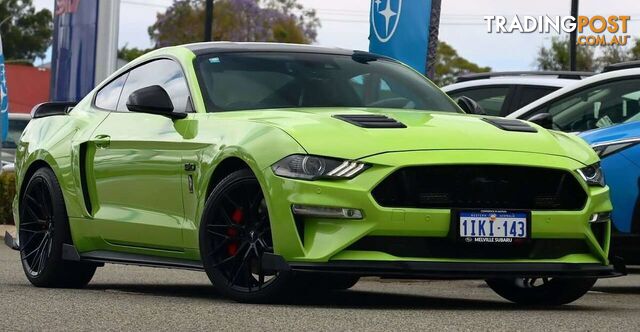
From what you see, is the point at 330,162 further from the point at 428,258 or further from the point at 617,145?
the point at 617,145

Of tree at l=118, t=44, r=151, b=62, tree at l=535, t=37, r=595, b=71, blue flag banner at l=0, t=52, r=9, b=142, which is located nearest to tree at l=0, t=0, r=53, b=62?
tree at l=118, t=44, r=151, b=62

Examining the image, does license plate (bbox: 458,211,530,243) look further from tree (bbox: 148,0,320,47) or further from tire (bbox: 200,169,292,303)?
tree (bbox: 148,0,320,47)

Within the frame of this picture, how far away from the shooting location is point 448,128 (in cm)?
827

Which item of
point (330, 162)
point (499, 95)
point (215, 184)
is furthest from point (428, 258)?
point (499, 95)

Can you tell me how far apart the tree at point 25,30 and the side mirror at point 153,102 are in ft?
363

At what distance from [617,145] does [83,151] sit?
11.0ft

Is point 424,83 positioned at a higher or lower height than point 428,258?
higher

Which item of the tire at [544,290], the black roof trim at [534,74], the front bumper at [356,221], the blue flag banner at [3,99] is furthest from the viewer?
the blue flag banner at [3,99]

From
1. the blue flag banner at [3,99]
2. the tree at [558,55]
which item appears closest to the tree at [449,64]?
the tree at [558,55]

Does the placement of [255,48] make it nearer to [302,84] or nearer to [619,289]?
[302,84]

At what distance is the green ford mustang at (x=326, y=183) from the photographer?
7.82 meters

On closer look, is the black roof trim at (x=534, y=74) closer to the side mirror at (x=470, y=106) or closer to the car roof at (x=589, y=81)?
the car roof at (x=589, y=81)

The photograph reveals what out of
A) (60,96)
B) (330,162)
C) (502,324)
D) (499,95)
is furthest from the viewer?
(60,96)

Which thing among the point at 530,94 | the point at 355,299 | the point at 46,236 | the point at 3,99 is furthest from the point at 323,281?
the point at 3,99
